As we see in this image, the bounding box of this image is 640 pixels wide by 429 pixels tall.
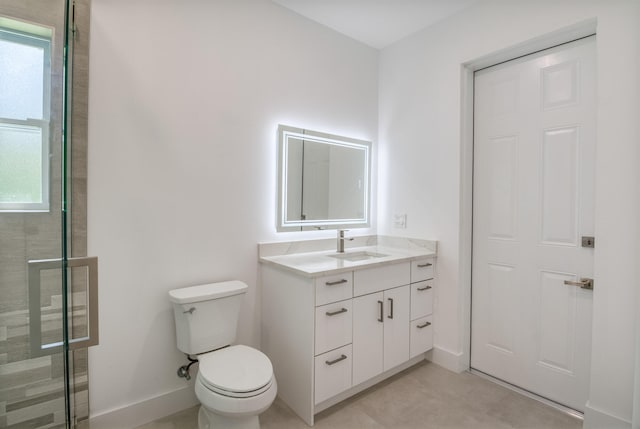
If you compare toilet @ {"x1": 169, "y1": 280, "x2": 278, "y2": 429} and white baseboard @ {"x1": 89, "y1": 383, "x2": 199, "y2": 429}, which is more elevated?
toilet @ {"x1": 169, "y1": 280, "x2": 278, "y2": 429}

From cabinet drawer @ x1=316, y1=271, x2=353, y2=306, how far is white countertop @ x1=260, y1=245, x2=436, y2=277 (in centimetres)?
4

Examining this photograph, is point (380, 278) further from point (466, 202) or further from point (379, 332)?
point (466, 202)

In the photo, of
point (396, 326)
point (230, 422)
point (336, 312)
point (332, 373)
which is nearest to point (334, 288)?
point (336, 312)

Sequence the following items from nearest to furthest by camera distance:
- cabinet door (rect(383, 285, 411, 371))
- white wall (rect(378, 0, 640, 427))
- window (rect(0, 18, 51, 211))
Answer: window (rect(0, 18, 51, 211)) → white wall (rect(378, 0, 640, 427)) → cabinet door (rect(383, 285, 411, 371))

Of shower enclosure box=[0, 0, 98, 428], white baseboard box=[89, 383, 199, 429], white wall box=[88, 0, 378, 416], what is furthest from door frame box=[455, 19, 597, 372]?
shower enclosure box=[0, 0, 98, 428]

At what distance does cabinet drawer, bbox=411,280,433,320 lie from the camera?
240cm

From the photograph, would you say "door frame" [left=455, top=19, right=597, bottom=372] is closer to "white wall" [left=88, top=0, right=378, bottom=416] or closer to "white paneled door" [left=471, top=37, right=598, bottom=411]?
"white paneled door" [left=471, top=37, right=598, bottom=411]

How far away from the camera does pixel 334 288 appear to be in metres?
1.92

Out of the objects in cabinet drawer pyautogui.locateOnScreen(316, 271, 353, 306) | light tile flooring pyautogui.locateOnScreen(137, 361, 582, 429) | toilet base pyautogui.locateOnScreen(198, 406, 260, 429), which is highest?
cabinet drawer pyautogui.locateOnScreen(316, 271, 353, 306)

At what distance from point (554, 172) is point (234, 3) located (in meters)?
2.31

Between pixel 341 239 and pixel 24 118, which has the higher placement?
pixel 24 118

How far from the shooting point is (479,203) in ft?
7.96

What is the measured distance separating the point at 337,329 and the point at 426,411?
2.44 ft

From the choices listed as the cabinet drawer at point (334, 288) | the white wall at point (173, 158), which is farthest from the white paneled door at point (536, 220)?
the white wall at point (173, 158)
